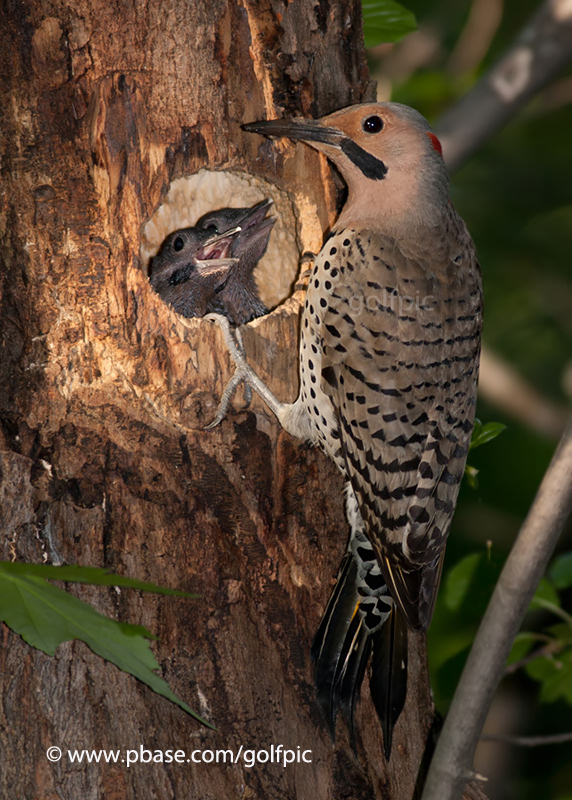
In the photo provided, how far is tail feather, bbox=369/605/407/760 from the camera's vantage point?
2504 millimetres

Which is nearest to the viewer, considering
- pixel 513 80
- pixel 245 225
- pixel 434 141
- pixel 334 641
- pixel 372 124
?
pixel 334 641

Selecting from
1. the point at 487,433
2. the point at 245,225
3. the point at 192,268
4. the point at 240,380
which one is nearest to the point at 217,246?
the point at 192,268

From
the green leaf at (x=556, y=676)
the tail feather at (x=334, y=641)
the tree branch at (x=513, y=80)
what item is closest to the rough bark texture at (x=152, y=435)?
the tail feather at (x=334, y=641)

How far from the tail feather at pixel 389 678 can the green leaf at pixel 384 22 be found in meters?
2.08

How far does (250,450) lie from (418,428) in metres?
0.54

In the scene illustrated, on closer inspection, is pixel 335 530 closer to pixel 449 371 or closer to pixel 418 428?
pixel 418 428

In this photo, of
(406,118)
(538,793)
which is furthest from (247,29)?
(538,793)

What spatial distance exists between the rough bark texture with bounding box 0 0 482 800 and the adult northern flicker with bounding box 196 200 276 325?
26.6 inches

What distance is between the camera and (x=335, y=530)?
2.68 meters

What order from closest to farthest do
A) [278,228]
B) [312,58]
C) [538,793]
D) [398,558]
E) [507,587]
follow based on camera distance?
[507,587]
[398,558]
[312,58]
[278,228]
[538,793]

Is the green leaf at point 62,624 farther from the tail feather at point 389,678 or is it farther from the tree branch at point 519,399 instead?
the tree branch at point 519,399

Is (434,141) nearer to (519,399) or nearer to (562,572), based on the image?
(562,572)

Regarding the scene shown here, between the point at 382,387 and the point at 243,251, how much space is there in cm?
139

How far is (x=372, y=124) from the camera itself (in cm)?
288
